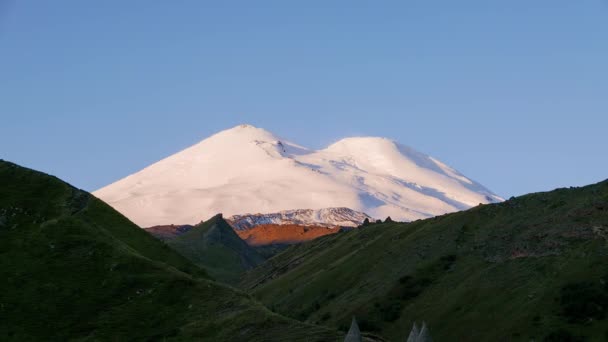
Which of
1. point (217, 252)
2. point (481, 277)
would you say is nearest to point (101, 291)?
point (481, 277)

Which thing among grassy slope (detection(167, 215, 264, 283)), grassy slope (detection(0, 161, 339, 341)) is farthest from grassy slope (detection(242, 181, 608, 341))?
grassy slope (detection(167, 215, 264, 283))

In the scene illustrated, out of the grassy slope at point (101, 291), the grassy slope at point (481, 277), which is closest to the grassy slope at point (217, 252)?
the grassy slope at point (481, 277)

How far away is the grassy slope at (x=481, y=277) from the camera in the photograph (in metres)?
61.8

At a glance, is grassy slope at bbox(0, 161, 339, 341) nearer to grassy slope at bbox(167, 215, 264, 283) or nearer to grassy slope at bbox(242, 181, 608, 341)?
grassy slope at bbox(242, 181, 608, 341)

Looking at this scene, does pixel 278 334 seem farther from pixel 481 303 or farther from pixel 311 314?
pixel 311 314

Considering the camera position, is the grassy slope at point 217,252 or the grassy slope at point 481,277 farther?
the grassy slope at point 217,252

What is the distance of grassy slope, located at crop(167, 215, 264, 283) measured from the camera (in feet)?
525

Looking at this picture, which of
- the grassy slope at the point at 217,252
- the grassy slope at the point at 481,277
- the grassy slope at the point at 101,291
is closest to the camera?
the grassy slope at the point at 101,291

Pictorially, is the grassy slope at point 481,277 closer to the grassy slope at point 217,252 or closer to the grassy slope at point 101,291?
the grassy slope at point 101,291

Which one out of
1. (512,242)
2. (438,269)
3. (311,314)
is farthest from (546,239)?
(311,314)

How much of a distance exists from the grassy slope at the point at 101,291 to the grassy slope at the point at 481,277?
18860 millimetres

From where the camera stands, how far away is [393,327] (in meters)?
72.3

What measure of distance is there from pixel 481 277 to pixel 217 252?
110 meters

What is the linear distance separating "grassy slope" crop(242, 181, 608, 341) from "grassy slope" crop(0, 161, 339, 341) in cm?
1886
